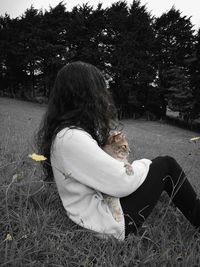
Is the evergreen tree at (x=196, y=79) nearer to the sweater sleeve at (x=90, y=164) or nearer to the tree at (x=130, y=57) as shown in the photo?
the tree at (x=130, y=57)

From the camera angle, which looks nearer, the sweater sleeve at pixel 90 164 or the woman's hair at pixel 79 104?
the sweater sleeve at pixel 90 164

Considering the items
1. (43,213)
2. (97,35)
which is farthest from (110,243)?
(97,35)

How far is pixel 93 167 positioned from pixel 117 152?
13.9 inches

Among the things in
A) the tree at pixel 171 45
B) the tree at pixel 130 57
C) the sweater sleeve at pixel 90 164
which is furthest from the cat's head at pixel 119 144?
the tree at pixel 130 57

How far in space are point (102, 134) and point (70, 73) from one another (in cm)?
46

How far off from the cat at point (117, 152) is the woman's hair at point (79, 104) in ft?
0.19

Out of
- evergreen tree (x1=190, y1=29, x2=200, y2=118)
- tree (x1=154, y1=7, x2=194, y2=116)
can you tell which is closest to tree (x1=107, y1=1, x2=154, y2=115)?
tree (x1=154, y1=7, x2=194, y2=116)

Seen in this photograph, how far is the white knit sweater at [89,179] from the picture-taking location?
1.66 m

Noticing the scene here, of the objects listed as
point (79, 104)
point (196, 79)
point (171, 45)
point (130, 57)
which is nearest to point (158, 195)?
point (79, 104)

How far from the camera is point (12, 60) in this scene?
92.9 ft

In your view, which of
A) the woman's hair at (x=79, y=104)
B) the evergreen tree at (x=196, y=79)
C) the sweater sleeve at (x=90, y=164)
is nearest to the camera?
the sweater sleeve at (x=90, y=164)

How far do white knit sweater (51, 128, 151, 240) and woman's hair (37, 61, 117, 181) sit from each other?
0.14 metres

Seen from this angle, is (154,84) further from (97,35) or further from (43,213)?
(43,213)

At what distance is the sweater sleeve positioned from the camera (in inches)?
65.0
